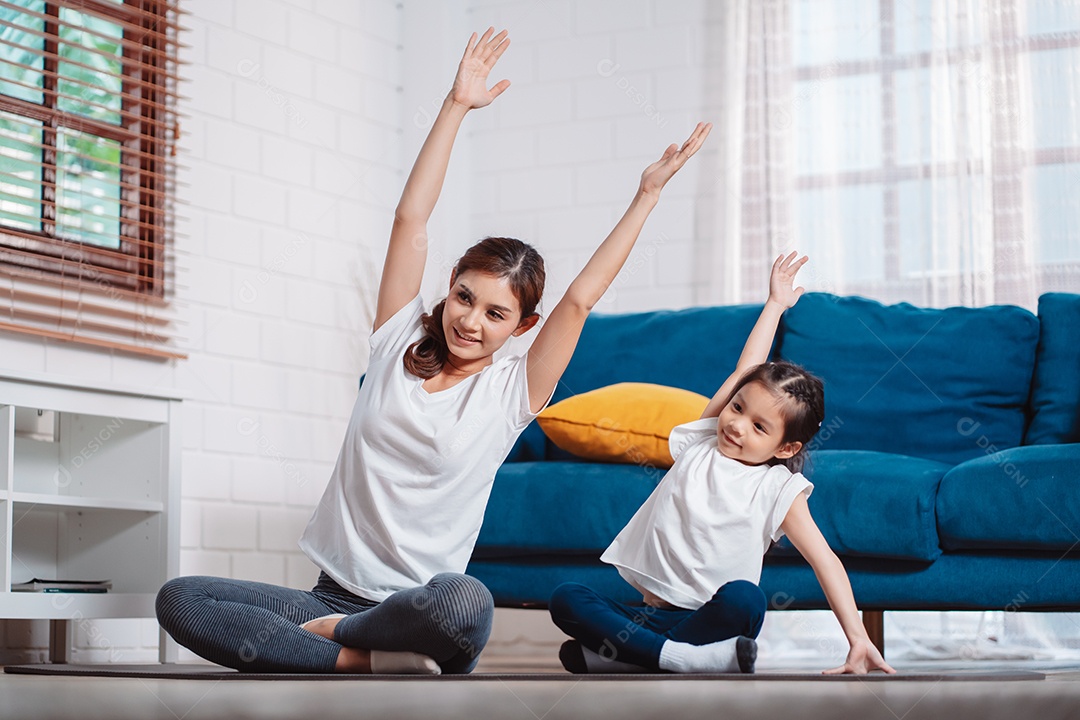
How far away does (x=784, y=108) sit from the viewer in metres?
4.06

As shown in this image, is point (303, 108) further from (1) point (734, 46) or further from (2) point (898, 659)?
(2) point (898, 659)

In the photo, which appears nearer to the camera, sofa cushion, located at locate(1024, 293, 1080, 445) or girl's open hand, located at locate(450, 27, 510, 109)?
girl's open hand, located at locate(450, 27, 510, 109)

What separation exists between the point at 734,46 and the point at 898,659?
2.01m

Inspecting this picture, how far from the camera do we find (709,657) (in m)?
1.81

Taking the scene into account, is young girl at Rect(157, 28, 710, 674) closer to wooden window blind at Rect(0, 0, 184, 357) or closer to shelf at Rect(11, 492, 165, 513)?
shelf at Rect(11, 492, 165, 513)

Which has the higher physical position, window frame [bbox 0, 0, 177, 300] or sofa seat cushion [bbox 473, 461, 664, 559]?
window frame [bbox 0, 0, 177, 300]

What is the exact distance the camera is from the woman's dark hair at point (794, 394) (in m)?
2.09

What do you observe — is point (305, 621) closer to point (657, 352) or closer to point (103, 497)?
point (103, 497)

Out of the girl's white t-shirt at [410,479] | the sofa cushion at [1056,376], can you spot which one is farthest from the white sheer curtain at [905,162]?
the girl's white t-shirt at [410,479]

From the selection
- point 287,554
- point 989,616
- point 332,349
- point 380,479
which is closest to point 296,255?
point 332,349

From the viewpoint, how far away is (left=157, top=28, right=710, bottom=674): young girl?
6.06 ft

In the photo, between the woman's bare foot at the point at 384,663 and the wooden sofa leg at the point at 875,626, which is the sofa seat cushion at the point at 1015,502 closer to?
the wooden sofa leg at the point at 875,626

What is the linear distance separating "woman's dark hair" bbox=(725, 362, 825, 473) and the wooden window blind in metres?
1.77

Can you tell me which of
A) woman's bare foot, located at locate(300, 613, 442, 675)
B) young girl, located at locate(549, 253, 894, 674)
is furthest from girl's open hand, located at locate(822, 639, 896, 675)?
woman's bare foot, located at locate(300, 613, 442, 675)
